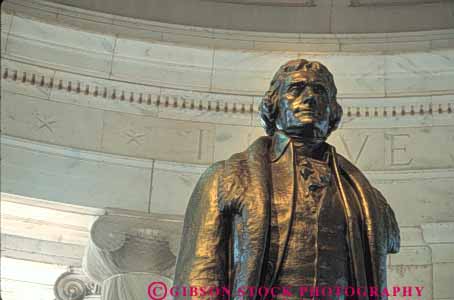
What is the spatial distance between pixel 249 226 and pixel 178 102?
6.73 m

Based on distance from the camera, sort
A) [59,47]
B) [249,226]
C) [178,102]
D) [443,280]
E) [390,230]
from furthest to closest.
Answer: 1. [178,102]
2. [59,47]
3. [443,280]
4. [390,230]
5. [249,226]

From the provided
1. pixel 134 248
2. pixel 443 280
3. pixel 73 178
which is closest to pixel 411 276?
pixel 443 280

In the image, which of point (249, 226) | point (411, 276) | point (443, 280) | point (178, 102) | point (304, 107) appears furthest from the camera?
point (178, 102)

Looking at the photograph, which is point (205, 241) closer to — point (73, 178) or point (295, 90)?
point (295, 90)

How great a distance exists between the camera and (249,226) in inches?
232

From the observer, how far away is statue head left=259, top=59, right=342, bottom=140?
20.9ft

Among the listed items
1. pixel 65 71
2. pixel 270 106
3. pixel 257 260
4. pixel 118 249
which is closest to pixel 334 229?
pixel 257 260

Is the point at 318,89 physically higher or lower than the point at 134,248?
lower

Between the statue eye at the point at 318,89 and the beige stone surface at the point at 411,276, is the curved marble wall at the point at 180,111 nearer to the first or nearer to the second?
the beige stone surface at the point at 411,276

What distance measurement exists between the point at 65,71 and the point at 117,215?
153 cm

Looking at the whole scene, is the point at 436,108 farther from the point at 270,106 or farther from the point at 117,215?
the point at 270,106

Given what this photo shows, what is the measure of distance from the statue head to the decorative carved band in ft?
19.5

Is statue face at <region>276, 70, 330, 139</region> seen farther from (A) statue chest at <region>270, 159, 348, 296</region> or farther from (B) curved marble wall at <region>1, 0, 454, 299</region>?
(B) curved marble wall at <region>1, 0, 454, 299</region>

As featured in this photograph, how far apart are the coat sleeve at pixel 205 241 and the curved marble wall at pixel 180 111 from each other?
592 centimetres
